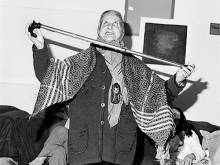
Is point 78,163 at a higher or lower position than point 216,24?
lower

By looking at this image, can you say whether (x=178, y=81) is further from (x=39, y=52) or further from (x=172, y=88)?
(x=39, y=52)

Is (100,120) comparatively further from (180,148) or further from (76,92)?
(180,148)

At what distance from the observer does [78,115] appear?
5.93 ft

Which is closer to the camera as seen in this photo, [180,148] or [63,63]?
[63,63]

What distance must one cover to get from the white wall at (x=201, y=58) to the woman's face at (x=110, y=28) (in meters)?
0.82

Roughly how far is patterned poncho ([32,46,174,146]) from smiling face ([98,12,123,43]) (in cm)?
8

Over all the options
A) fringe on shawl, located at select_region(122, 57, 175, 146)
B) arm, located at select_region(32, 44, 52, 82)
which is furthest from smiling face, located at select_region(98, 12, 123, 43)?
arm, located at select_region(32, 44, 52, 82)

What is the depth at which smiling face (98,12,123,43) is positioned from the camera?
6.36ft

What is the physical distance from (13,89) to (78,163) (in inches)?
45.5

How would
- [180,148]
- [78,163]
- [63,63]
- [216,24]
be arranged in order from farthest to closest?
[216,24] < [180,148] < [63,63] < [78,163]

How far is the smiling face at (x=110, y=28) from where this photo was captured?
6.36 feet

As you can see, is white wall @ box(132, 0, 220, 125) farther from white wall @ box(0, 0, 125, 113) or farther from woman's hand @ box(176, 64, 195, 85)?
woman's hand @ box(176, 64, 195, 85)

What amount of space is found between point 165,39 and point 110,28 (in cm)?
93

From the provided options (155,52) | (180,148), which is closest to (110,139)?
(180,148)
